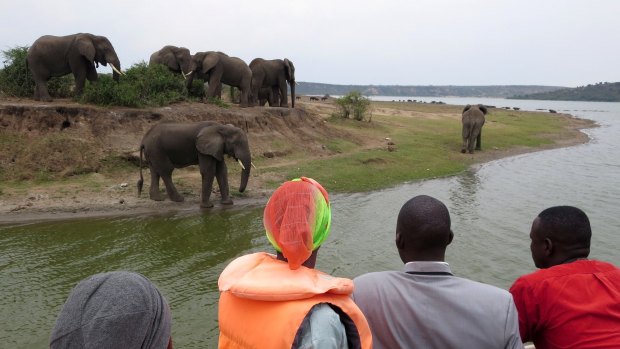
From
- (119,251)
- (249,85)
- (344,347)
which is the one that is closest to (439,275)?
(344,347)

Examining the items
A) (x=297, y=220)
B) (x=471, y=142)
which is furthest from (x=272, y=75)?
(x=297, y=220)

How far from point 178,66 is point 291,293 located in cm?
2036

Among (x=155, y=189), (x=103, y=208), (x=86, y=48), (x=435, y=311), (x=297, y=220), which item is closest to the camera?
(x=297, y=220)

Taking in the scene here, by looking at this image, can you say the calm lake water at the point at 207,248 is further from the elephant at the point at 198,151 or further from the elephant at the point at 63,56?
the elephant at the point at 63,56

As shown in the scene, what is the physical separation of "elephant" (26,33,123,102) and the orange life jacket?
16305mm

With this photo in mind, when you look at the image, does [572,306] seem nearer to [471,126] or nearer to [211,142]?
[211,142]

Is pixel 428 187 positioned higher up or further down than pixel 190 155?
further down

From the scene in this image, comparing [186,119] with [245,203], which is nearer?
[245,203]

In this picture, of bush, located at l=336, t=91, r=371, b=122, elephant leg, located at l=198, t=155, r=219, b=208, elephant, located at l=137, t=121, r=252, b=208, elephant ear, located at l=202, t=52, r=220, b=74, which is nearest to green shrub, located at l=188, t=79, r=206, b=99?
elephant ear, located at l=202, t=52, r=220, b=74

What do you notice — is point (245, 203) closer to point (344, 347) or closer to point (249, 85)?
point (249, 85)

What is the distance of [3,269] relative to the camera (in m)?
A: 8.70

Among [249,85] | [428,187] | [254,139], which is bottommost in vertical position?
[428,187]

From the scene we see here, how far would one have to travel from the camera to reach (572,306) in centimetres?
295

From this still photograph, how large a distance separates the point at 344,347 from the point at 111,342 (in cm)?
91
